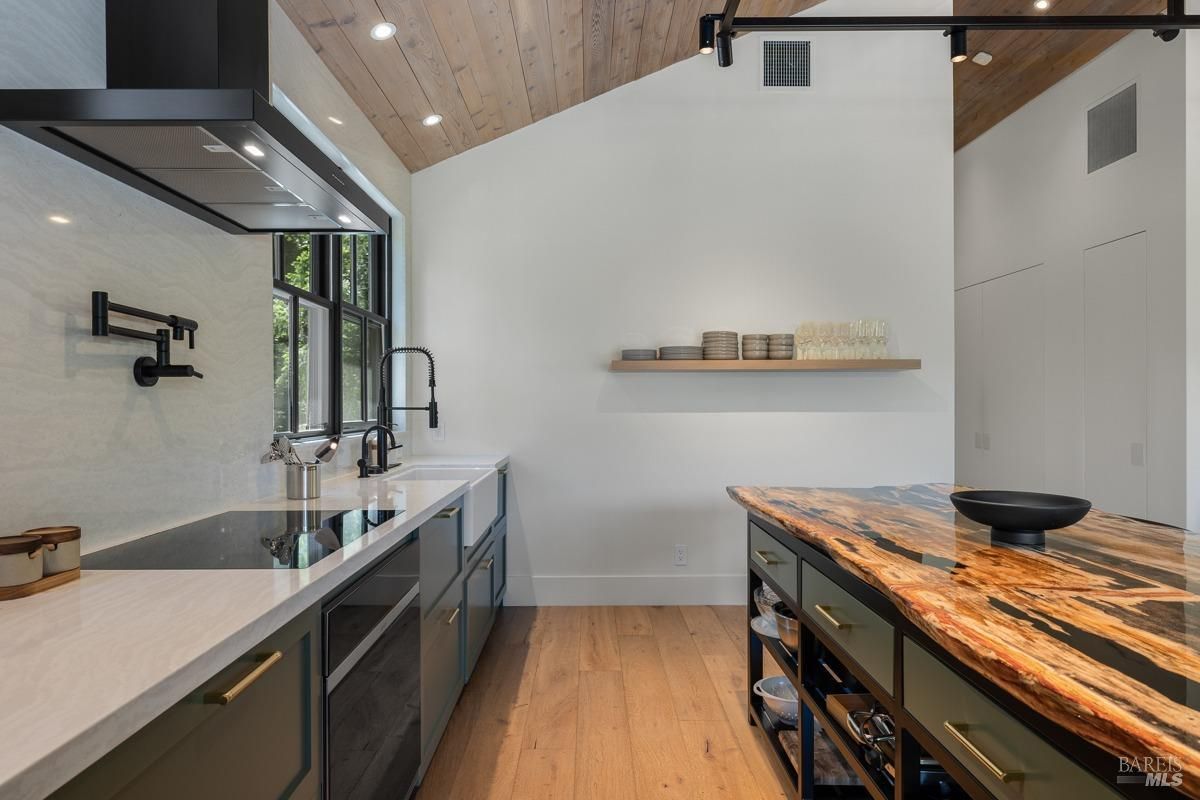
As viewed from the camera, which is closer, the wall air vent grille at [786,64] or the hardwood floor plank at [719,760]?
the hardwood floor plank at [719,760]

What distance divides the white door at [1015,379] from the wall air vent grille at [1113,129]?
2.71ft

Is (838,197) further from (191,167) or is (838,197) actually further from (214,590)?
(214,590)

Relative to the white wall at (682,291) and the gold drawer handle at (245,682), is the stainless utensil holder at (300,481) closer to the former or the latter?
the gold drawer handle at (245,682)

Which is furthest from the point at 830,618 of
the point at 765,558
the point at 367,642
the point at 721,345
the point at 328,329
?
the point at 328,329

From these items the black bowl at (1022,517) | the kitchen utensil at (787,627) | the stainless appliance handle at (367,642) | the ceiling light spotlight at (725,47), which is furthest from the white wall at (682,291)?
the black bowl at (1022,517)

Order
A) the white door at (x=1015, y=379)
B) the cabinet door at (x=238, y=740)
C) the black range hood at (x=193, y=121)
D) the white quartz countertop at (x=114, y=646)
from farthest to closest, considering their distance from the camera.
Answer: the white door at (x=1015, y=379), the black range hood at (x=193, y=121), the cabinet door at (x=238, y=740), the white quartz countertop at (x=114, y=646)

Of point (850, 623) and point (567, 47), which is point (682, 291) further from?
point (850, 623)

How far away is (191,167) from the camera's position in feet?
4.97

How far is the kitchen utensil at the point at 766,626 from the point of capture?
2225 millimetres

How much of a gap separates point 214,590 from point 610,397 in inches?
116

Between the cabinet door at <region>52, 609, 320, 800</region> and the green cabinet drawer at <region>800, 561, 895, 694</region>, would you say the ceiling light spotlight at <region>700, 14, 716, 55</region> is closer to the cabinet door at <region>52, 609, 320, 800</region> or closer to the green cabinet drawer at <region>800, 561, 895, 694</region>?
the green cabinet drawer at <region>800, 561, 895, 694</region>

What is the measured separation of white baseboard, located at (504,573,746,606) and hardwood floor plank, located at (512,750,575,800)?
5.42 ft

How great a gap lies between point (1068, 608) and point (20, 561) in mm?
1684

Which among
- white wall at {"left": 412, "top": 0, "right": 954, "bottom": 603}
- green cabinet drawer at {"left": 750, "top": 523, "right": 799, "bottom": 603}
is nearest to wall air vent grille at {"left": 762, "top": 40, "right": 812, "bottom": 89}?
white wall at {"left": 412, "top": 0, "right": 954, "bottom": 603}
